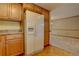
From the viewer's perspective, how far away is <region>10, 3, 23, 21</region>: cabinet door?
253 centimetres

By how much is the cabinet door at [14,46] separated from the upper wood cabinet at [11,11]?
0.50 metres

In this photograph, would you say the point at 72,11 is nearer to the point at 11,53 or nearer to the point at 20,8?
the point at 20,8

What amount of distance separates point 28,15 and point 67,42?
1044 mm

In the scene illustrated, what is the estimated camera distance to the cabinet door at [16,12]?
2.53 metres

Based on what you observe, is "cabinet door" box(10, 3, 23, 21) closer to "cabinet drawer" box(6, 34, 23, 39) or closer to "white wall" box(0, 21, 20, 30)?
"white wall" box(0, 21, 20, 30)

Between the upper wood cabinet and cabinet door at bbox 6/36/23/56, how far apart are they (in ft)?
1.63

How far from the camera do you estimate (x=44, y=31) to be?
246 cm

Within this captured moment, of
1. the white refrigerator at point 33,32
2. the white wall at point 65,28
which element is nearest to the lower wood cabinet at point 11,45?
the white refrigerator at point 33,32

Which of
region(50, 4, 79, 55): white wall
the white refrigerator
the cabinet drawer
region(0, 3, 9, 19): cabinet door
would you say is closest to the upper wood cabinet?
region(0, 3, 9, 19): cabinet door

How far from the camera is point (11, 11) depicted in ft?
8.32

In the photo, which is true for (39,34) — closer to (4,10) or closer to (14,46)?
(14,46)

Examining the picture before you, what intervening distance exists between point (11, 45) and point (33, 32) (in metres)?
0.58

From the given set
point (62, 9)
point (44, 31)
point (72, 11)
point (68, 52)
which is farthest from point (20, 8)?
point (68, 52)

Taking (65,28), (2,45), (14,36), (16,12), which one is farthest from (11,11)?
(65,28)
